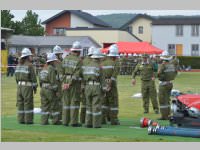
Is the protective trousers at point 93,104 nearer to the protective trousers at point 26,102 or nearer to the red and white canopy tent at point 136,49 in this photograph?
the protective trousers at point 26,102

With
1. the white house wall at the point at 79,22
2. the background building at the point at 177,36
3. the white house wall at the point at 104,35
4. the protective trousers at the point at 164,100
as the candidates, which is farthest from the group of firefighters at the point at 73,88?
the white house wall at the point at 79,22

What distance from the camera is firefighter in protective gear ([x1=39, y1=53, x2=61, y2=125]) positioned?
15945 mm

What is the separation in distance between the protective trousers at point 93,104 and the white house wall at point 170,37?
6260cm

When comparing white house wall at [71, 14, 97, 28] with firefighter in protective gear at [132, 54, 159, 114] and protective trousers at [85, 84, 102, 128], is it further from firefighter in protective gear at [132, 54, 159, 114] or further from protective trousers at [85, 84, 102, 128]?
protective trousers at [85, 84, 102, 128]

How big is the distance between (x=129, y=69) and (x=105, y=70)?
32.9 metres

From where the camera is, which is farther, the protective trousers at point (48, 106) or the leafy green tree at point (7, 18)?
the leafy green tree at point (7, 18)

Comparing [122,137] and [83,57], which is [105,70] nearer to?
[83,57]

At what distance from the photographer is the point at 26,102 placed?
16062 millimetres

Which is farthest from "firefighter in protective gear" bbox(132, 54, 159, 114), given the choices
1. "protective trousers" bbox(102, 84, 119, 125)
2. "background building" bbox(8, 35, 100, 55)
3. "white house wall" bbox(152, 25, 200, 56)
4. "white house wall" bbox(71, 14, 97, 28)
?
"white house wall" bbox(71, 14, 97, 28)

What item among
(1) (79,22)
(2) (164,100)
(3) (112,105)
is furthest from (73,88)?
(1) (79,22)

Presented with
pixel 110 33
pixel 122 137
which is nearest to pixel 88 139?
pixel 122 137

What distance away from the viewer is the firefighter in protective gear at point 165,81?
17.4 m

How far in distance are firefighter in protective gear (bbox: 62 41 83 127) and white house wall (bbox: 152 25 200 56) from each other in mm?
62304

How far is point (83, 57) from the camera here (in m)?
15.7
